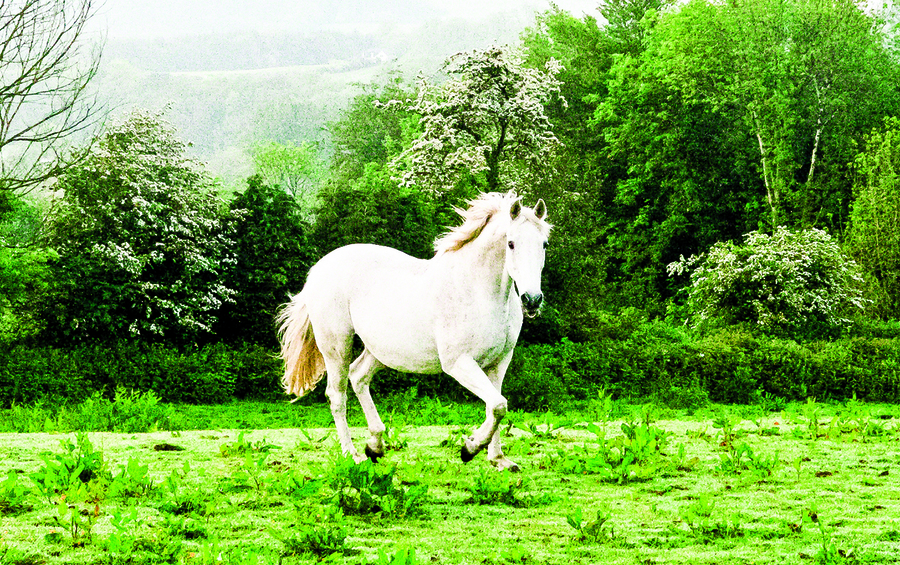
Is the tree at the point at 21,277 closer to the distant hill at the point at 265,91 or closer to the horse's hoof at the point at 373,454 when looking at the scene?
the horse's hoof at the point at 373,454

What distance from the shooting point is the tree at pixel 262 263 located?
59.7 ft

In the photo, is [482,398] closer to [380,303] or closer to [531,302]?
[531,302]

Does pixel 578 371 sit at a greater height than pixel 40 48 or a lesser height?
lesser

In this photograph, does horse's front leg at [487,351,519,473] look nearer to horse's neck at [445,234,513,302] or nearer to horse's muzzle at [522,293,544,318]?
horse's neck at [445,234,513,302]

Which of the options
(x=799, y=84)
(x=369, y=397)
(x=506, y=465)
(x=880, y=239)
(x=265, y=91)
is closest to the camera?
(x=506, y=465)

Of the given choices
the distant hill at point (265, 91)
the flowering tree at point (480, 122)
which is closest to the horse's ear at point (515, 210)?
the flowering tree at point (480, 122)

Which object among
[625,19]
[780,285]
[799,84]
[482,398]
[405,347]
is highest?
[625,19]

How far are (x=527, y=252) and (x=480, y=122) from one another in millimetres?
16696

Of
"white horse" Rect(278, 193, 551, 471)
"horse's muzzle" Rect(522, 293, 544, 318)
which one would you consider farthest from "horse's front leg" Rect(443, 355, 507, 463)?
"horse's muzzle" Rect(522, 293, 544, 318)

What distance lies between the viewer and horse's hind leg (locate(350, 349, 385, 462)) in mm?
6574

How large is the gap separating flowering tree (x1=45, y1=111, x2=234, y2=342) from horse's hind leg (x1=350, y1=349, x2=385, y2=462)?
36.6ft

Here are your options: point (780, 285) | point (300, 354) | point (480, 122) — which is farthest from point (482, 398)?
point (480, 122)

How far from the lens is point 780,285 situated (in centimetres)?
2014

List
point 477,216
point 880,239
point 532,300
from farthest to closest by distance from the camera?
point 880,239, point 477,216, point 532,300
